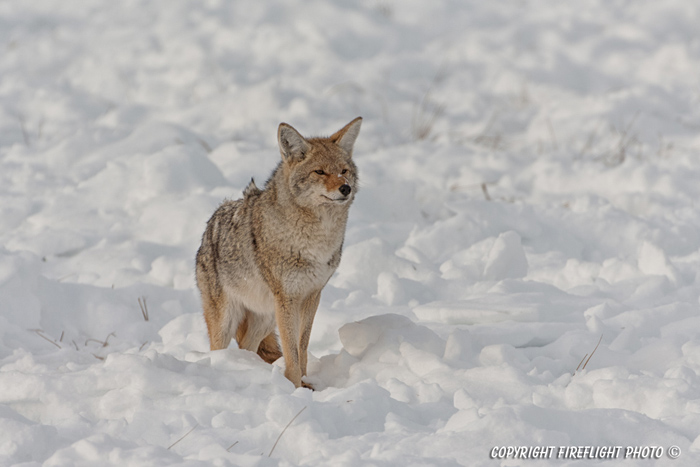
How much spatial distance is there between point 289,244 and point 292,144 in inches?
25.1

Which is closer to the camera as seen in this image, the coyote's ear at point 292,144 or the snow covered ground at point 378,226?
the snow covered ground at point 378,226

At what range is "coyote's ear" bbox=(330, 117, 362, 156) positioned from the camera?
16.0 feet

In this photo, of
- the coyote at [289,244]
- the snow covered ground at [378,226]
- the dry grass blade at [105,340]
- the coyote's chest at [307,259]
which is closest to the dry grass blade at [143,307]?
the snow covered ground at [378,226]

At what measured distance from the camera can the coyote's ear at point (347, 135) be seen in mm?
4883

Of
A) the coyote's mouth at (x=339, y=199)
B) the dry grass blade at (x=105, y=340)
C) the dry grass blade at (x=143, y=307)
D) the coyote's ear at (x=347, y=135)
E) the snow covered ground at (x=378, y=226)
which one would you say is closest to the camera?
the snow covered ground at (x=378, y=226)

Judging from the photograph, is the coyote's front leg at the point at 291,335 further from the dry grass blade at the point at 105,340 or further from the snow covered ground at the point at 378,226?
the dry grass blade at the point at 105,340

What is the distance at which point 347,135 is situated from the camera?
4922mm

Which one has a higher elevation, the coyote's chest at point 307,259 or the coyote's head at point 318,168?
the coyote's head at point 318,168

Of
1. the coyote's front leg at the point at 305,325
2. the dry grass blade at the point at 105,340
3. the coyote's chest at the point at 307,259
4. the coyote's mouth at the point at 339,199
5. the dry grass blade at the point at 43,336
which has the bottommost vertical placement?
the dry grass blade at the point at 105,340

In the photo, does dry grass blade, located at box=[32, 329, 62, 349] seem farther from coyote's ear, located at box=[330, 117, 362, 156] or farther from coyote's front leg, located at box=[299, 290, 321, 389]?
coyote's ear, located at box=[330, 117, 362, 156]

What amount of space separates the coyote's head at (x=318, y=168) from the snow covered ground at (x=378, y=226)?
93cm

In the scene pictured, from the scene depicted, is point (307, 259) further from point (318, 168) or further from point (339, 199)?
point (318, 168)

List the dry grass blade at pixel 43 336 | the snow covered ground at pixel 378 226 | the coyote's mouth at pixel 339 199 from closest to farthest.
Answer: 1. the snow covered ground at pixel 378 226
2. the coyote's mouth at pixel 339 199
3. the dry grass blade at pixel 43 336

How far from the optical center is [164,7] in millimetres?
12766
